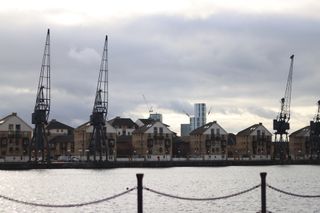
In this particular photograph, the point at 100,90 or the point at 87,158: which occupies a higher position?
the point at 100,90

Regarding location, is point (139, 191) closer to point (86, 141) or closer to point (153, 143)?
point (86, 141)

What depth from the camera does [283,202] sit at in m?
53.3

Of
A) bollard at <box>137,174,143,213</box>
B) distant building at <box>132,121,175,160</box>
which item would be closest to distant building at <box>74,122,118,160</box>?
distant building at <box>132,121,175,160</box>

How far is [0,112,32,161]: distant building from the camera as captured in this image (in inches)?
6845

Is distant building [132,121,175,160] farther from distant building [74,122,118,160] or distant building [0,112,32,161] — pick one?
distant building [0,112,32,161]

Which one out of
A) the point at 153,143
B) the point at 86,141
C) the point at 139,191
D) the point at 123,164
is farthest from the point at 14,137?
the point at 139,191

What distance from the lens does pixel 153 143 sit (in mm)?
193625

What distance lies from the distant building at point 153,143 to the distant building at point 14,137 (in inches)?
1296

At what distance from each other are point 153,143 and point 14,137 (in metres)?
41.5

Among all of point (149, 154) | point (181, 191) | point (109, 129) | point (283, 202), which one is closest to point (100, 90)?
point (109, 129)

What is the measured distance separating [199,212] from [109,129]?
148m

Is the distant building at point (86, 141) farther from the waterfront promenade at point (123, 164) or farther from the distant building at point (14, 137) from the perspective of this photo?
the waterfront promenade at point (123, 164)

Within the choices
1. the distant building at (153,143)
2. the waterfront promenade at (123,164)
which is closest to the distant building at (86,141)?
the distant building at (153,143)

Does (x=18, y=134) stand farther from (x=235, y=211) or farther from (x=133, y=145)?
(x=235, y=211)
